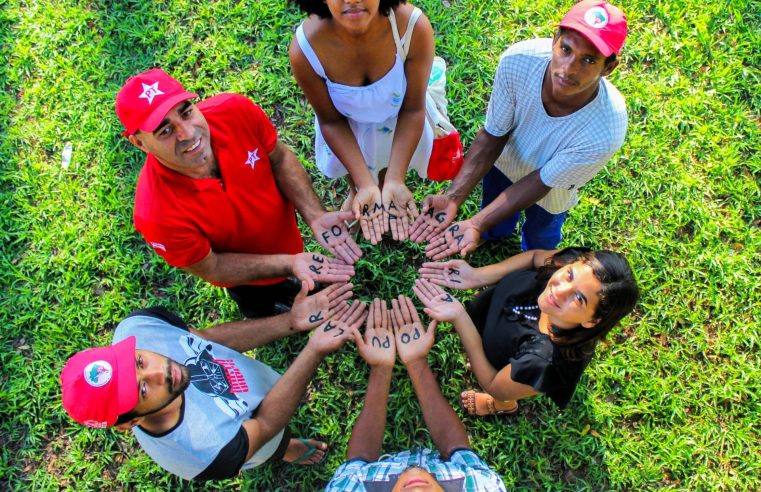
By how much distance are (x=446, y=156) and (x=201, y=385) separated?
2257 mm

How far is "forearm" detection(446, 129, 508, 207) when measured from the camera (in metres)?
3.31

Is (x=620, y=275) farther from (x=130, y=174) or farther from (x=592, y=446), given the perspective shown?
(x=130, y=174)

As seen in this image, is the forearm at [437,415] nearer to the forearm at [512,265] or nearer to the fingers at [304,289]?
the forearm at [512,265]

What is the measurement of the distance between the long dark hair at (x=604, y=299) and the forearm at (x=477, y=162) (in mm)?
918

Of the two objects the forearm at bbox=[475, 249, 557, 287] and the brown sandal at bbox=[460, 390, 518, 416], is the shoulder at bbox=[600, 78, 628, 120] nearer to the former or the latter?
the forearm at bbox=[475, 249, 557, 287]

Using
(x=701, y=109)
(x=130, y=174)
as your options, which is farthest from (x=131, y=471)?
(x=701, y=109)

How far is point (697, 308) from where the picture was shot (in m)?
4.09

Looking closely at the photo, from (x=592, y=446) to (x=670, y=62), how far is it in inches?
129

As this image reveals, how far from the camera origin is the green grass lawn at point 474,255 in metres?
3.81

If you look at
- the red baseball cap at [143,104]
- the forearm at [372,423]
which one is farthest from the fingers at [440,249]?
the red baseball cap at [143,104]

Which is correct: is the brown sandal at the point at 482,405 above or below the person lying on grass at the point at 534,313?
below

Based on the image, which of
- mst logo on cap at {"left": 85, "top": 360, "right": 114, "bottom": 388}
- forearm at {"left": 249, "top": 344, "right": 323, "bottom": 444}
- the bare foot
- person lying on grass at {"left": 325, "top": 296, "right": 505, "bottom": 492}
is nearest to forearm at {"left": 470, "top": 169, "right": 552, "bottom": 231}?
person lying on grass at {"left": 325, "top": 296, "right": 505, "bottom": 492}

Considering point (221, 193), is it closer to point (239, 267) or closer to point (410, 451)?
point (239, 267)

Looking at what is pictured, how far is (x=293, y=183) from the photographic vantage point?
3355 millimetres
